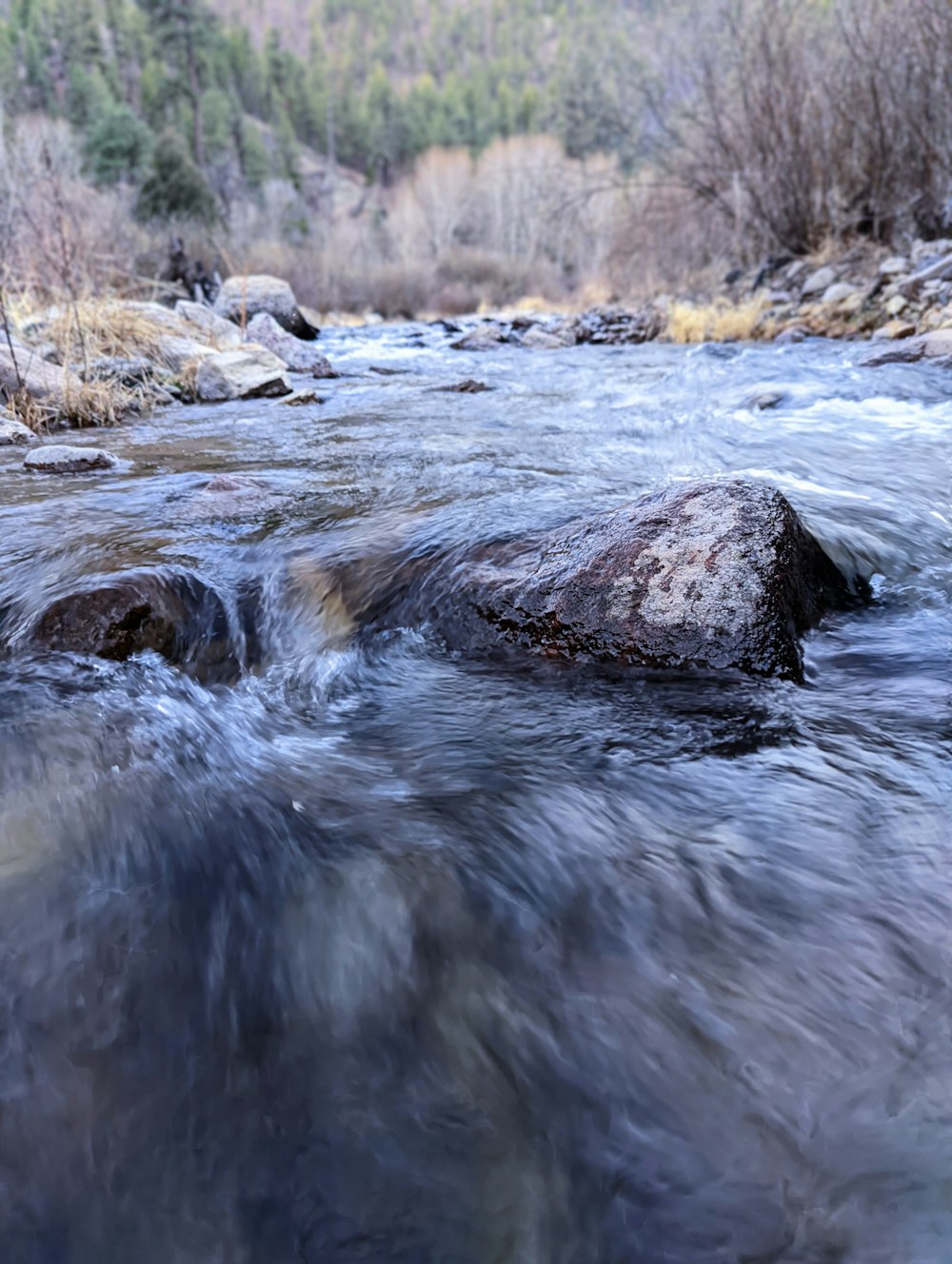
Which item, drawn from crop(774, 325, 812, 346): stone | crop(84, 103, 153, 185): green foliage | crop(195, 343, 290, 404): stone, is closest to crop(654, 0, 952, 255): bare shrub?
crop(774, 325, 812, 346): stone

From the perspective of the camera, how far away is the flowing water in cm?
88

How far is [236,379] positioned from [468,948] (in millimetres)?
5828

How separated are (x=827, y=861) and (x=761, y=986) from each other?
0.30 metres

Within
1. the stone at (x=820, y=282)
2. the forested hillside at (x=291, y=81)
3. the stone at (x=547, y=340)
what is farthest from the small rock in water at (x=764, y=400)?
the forested hillside at (x=291, y=81)

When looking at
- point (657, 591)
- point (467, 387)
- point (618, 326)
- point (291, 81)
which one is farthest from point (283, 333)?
point (291, 81)

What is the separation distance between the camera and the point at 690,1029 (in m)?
1.04

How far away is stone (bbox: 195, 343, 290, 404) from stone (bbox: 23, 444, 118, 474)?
2.50m

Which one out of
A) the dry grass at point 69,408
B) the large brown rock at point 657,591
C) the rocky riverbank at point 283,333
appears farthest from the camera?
the rocky riverbank at point 283,333

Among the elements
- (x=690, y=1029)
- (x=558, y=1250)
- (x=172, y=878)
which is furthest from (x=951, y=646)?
(x=172, y=878)

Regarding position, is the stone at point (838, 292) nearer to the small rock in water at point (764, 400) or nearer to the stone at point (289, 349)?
the small rock in water at point (764, 400)

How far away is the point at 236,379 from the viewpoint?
6.15m

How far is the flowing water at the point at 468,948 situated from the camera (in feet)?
2.88

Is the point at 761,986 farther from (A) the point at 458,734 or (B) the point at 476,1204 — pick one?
(A) the point at 458,734

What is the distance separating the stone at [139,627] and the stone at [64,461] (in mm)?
1676
